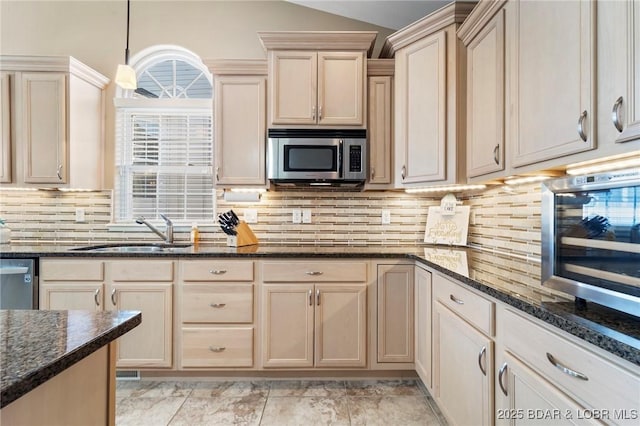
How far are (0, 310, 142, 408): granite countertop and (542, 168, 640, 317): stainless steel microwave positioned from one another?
1.25 meters

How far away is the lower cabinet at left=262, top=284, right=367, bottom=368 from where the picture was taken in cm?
222

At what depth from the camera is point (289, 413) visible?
196 cm

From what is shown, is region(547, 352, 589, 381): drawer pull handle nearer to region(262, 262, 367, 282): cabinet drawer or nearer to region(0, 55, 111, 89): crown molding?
region(262, 262, 367, 282): cabinet drawer

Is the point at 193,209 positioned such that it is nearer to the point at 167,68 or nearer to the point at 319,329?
the point at 167,68

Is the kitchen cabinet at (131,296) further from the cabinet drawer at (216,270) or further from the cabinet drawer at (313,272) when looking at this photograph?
the cabinet drawer at (313,272)

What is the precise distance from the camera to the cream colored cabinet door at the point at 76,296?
2195 mm

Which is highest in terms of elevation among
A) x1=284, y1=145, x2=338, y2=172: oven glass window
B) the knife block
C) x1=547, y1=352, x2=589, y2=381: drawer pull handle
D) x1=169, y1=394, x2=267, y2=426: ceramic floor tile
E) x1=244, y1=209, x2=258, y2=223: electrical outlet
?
x1=284, y1=145, x2=338, y2=172: oven glass window

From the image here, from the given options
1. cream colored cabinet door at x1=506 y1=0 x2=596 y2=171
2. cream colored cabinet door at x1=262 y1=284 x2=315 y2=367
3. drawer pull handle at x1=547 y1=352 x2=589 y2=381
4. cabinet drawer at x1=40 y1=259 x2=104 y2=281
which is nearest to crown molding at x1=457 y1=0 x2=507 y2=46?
cream colored cabinet door at x1=506 y1=0 x2=596 y2=171

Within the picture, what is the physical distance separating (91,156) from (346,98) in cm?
215

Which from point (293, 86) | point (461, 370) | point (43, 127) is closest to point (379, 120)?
point (293, 86)

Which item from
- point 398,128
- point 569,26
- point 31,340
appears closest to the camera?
point 31,340

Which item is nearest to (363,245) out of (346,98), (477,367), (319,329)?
(319,329)

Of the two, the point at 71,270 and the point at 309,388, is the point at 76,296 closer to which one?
the point at 71,270

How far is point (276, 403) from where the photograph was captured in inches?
80.9
